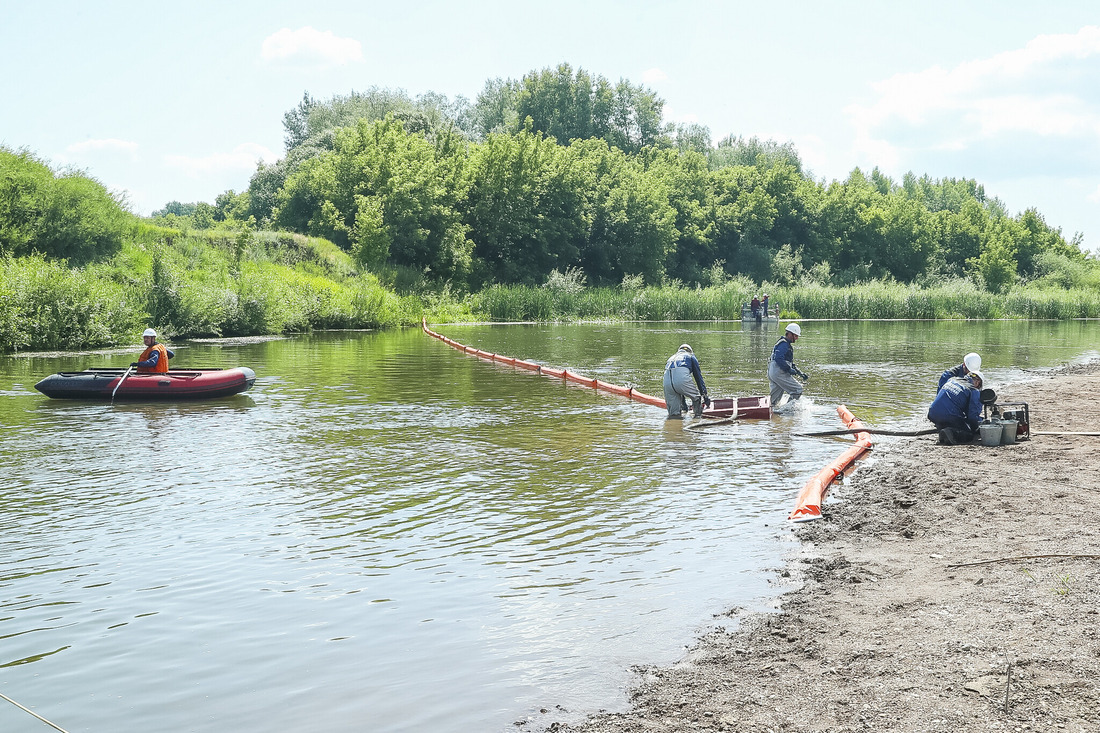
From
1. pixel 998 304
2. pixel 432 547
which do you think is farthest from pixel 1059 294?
pixel 432 547

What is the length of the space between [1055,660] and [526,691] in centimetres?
301

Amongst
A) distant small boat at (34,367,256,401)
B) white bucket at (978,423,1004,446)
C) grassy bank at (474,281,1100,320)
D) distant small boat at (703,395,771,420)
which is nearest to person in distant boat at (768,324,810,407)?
distant small boat at (703,395,771,420)

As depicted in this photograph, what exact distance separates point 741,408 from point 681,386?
1174 millimetres

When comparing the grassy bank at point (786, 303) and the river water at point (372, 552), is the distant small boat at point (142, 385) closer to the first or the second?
the river water at point (372, 552)

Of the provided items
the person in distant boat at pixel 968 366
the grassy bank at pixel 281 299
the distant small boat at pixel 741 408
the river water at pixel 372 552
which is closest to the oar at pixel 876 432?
the river water at pixel 372 552

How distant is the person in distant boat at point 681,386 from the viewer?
1522 centimetres

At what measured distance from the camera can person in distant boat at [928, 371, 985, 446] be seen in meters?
13.0

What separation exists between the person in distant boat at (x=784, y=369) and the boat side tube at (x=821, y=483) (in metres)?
2.61

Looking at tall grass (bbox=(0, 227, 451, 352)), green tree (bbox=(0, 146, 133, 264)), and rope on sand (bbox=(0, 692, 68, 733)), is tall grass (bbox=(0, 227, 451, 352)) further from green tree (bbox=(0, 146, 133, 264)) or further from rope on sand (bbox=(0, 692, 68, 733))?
rope on sand (bbox=(0, 692, 68, 733))

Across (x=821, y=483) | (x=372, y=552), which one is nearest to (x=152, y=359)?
(x=372, y=552)

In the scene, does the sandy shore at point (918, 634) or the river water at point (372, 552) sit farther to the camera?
the river water at point (372, 552)

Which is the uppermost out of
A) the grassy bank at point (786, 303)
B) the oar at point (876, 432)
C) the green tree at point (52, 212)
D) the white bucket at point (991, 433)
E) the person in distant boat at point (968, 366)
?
the green tree at point (52, 212)

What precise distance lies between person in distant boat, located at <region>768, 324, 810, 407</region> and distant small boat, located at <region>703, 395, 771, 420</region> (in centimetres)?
82

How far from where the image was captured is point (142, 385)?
723 inches
